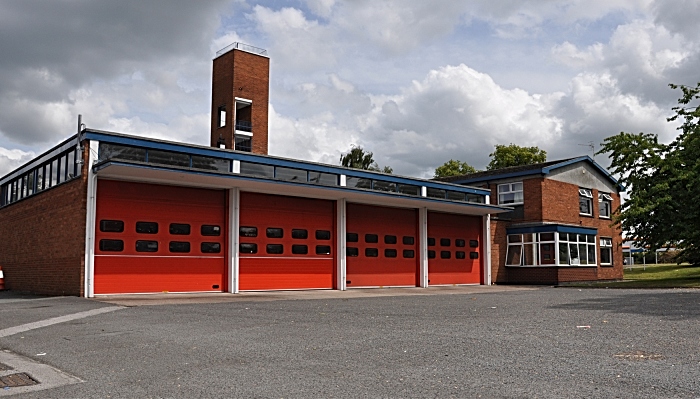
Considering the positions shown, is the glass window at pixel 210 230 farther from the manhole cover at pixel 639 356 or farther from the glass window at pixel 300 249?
the manhole cover at pixel 639 356

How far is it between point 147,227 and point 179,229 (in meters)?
1.12

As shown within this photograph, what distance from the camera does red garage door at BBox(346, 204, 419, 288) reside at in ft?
86.8

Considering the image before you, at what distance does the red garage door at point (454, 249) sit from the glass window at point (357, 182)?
472 cm

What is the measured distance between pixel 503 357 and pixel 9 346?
22.9 feet

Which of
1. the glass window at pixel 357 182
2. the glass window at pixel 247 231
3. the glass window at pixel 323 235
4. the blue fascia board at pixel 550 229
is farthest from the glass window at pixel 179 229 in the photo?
the blue fascia board at pixel 550 229

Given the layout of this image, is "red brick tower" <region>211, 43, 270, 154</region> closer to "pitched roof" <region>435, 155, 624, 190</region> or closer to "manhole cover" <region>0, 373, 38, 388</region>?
"pitched roof" <region>435, 155, 624, 190</region>

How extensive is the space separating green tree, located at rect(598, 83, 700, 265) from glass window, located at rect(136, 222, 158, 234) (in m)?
20.2

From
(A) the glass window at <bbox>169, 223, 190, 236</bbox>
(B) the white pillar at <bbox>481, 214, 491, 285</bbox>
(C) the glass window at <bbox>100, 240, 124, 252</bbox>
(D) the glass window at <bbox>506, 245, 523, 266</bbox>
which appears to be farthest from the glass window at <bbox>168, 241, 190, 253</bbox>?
(D) the glass window at <bbox>506, 245, 523, 266</bbox>

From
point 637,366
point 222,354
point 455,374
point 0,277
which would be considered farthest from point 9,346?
point 0,277

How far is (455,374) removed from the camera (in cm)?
654

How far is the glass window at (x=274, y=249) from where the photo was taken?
2352cm

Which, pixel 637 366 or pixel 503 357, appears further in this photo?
pixel 503 357

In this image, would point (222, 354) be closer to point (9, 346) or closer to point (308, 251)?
point (9, 346)

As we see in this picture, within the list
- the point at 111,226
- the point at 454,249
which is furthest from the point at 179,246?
the point at 454,249
